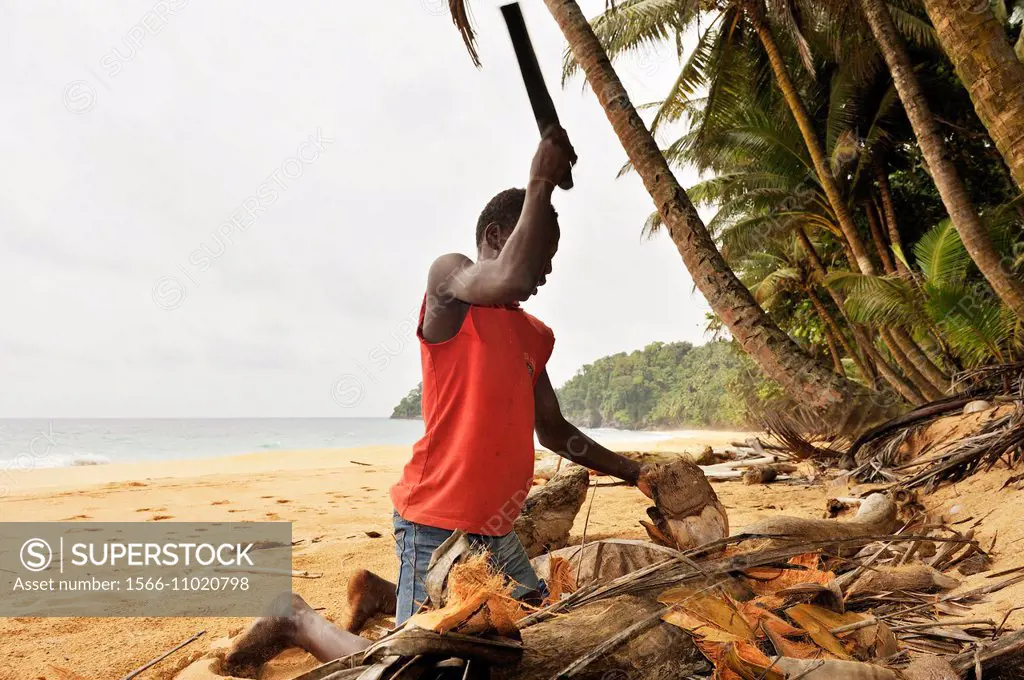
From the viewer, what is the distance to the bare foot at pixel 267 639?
224 cm

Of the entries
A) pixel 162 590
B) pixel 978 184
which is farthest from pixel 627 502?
pixel 978 184

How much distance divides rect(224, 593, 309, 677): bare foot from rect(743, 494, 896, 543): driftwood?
63.8 inches

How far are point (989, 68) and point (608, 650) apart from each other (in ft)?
8.81

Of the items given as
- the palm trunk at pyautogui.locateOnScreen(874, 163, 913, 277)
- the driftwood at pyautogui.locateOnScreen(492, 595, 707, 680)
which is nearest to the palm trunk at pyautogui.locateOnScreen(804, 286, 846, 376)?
the palm trunk at pyautogui.locateOnScreen(874, 163, 913, 277)

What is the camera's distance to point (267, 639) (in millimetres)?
2258

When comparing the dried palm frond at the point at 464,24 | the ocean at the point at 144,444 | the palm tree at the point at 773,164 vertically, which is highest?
the palm tree at the point at 773,164

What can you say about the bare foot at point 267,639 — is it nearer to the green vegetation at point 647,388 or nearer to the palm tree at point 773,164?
the palm tree at point 773,164

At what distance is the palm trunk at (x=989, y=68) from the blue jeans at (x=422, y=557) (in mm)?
2302

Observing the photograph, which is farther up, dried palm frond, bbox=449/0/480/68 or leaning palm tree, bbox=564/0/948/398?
leaning palm tree, bbox=564/0/948/398

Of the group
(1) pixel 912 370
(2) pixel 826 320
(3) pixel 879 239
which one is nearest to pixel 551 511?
(1) pixel 912 370

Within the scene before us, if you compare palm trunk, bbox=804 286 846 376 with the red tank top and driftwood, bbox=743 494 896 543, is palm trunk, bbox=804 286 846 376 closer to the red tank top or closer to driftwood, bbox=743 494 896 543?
driftwood, bbox=743 494 896 543

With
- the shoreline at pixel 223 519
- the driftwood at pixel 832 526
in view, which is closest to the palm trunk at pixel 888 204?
the shoreline at pixel 223 519

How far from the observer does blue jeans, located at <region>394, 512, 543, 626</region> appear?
190cm

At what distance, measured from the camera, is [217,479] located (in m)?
10.0
